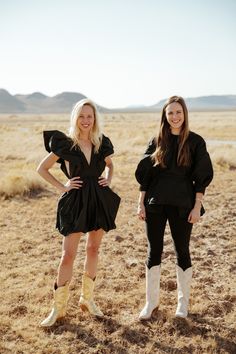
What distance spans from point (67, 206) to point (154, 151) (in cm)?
90

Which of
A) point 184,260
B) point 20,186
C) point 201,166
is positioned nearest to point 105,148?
point 201,166

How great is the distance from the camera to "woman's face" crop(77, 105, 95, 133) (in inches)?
140

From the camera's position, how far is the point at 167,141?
141 inches

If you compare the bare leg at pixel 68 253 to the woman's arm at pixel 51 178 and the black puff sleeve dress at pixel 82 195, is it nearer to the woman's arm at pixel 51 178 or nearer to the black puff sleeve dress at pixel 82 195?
the black puff sleeve dress at pixel 82 195

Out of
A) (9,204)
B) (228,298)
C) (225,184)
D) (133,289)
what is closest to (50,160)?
(133,289)

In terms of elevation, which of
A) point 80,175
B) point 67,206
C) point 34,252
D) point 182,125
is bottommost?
point 34,252

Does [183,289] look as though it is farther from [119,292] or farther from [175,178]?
[175,178]

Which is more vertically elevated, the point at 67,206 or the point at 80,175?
the point at 80,175

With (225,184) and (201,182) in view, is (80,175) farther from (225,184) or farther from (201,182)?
(225,184)

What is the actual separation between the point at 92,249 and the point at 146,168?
0.90 metres

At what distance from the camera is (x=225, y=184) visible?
35.6 feet

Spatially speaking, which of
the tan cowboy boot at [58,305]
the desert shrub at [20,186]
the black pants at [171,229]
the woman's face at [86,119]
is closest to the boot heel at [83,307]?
the tan cowboy boot at [58,305]

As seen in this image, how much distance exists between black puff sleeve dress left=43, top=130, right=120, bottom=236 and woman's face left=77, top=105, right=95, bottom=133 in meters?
0.17

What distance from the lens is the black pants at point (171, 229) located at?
363 centimetres
